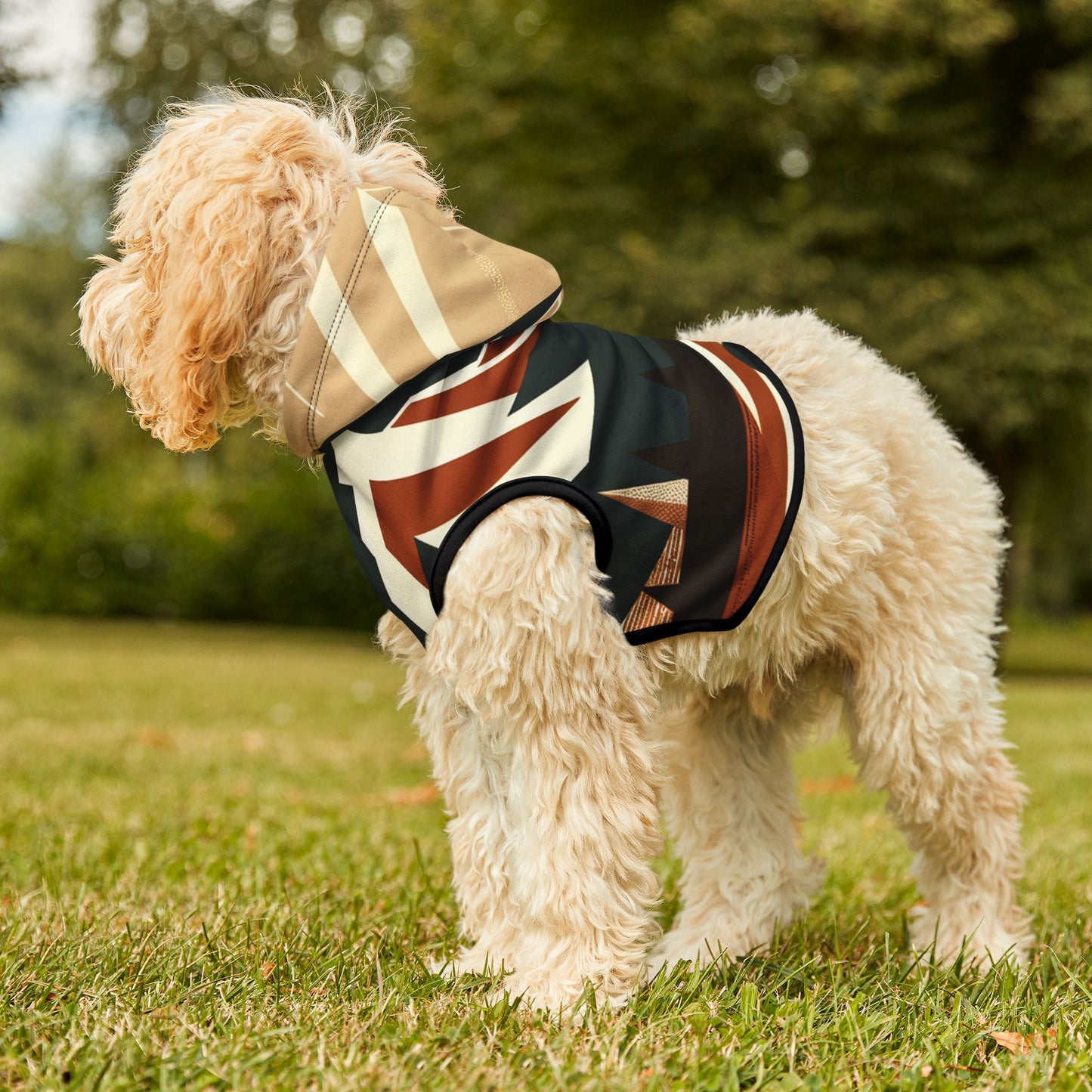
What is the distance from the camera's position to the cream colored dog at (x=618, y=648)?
8.02ft

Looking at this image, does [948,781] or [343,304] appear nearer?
[343,304]

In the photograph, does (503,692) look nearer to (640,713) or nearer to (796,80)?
(640,713)

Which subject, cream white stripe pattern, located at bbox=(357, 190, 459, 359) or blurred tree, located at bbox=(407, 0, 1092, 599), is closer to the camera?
cream white stripe pattern, located at bbox=(357, 190, 459, 359)

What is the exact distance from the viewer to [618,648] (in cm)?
248

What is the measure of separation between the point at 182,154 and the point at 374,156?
0.45m

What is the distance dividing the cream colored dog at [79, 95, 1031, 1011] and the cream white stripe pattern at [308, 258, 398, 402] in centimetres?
11

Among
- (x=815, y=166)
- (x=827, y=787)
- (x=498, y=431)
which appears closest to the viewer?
(x=498, y=431)

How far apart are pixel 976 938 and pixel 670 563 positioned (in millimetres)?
1557

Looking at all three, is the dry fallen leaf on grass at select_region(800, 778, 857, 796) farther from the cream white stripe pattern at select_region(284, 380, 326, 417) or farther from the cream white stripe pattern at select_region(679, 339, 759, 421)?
the cream white stripe pattern at select_region(284, 380, 326, 417)

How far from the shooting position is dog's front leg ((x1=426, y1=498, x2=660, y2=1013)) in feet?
7.77

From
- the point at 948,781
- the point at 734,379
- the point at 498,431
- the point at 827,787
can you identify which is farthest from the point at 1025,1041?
the point at 827,787

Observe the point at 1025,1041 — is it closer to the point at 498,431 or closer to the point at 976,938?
the point at 976,938

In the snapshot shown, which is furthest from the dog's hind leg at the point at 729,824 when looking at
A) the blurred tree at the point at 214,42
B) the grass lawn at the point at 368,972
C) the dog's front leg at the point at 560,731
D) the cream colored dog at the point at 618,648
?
the blurred tree at the point at 214,42

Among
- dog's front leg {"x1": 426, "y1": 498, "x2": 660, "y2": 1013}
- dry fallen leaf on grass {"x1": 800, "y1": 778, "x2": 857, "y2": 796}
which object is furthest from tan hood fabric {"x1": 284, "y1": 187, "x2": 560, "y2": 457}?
dry fallen leaf on grass {"x1": 800, "y1": 778, "x2": 857, "y2": 796}
